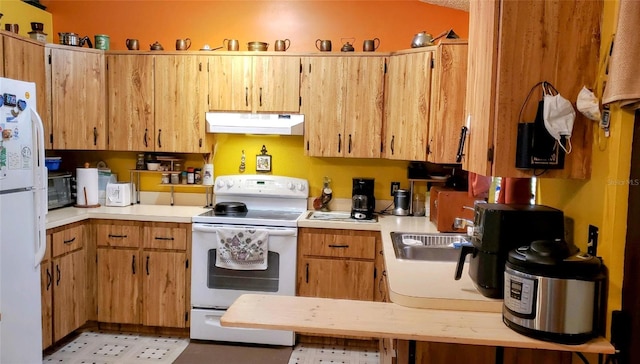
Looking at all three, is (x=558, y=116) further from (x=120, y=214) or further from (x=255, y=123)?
(x=120, y=214)

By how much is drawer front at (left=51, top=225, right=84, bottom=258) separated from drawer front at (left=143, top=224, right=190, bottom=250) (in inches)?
18.5

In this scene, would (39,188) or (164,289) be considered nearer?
(39,188)

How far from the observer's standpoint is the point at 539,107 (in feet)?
5.24

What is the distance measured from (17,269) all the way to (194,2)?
2566 millimetres

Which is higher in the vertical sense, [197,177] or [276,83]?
[276,83]

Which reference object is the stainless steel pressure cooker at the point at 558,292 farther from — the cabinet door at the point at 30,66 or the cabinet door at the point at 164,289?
the cabinet door at the point at 30,66

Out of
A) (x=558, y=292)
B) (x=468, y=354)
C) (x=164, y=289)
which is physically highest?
(x=558, y=292)

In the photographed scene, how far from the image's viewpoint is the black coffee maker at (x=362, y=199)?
3.59m

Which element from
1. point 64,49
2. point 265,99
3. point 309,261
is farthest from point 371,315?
point 64,49

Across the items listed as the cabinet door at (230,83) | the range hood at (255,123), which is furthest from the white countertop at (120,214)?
the cabinet door at (230,83)

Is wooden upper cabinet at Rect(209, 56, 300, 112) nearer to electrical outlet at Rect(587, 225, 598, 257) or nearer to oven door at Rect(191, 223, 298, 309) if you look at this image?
oven door at Rect(191, 223, 298, 309)

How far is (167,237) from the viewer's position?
3479 mm

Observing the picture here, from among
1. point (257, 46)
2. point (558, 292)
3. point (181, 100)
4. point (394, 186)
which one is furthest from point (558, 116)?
point (181, 100)

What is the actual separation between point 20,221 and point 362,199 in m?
2.27
